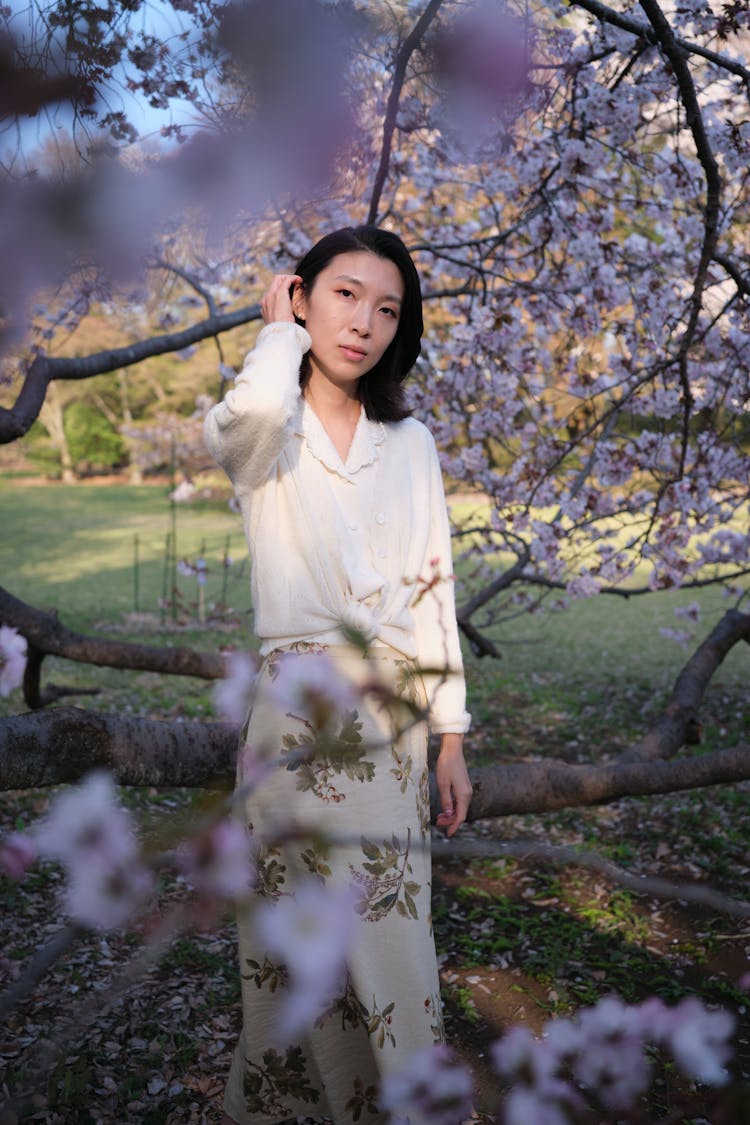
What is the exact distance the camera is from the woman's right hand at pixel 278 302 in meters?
1.39

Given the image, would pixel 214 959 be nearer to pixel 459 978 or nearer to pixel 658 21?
pixel 459 978

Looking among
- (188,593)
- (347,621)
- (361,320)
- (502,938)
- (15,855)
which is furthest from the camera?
(188,593)

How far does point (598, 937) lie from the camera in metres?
2.46

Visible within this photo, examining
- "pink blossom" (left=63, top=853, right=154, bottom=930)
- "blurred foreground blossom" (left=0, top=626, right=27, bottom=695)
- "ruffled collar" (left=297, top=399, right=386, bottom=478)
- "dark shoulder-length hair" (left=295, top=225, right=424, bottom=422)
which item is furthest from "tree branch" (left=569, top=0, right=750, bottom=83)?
"pink blossom" (left=63, top=853, right=154, bottom=930)

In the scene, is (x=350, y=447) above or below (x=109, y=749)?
above

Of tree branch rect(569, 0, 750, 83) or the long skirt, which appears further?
tree branch rect(569, 0, 750, 83)

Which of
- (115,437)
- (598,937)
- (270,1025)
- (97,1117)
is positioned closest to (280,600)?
(270,1025)

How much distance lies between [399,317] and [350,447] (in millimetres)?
252

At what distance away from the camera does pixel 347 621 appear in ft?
4.33

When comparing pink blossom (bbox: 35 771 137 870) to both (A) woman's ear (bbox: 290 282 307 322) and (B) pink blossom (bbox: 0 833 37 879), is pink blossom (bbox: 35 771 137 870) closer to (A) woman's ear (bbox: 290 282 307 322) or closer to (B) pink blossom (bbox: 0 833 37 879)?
(B) pink blossom (bbox: 0 833 37 879)

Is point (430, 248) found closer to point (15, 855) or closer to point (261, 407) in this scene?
point (261, 407)

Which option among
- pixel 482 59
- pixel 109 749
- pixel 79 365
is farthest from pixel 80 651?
pixel 482 59

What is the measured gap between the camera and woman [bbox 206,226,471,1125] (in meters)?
1.33

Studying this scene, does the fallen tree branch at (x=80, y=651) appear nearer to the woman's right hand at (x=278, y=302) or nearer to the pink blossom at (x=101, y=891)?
the woman's right hand at (x=278, y=302)
